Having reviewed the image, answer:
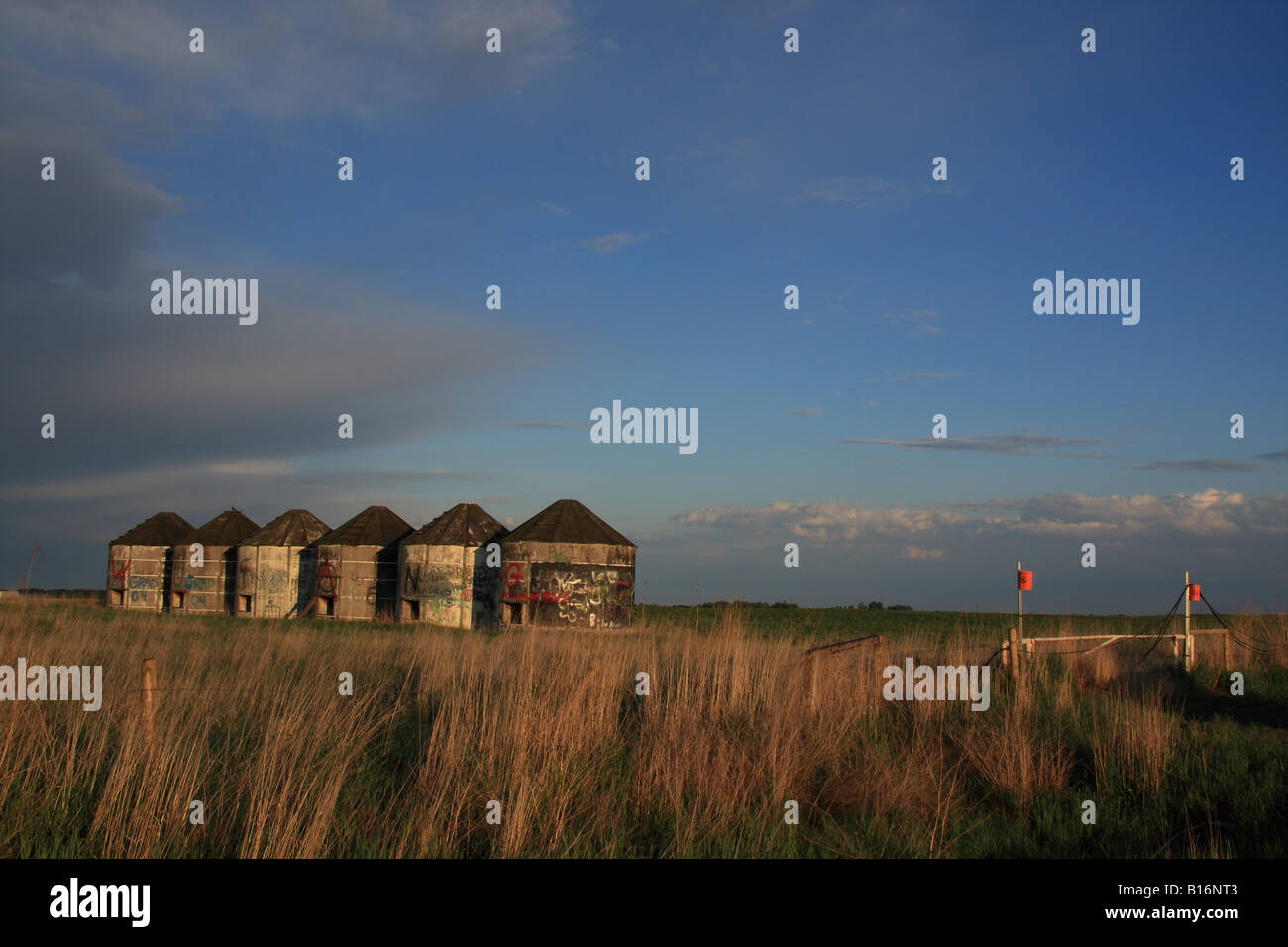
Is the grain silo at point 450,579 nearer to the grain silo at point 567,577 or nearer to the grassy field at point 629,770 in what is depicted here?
the grain silo at point 567,577

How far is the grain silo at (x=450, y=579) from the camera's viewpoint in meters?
32.0

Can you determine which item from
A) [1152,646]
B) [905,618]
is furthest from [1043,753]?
[905,618]

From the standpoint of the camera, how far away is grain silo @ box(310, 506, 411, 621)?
3517cm

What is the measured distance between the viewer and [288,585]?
38875mm

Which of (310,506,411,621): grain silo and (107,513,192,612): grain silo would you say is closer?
(310,506,411,621): grain silo

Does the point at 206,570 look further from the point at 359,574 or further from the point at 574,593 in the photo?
the point at 574,593

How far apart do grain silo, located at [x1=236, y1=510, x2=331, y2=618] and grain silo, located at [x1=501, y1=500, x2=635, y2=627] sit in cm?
1272

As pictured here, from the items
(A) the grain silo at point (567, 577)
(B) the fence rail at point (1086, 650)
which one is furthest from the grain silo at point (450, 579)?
(B) the fence rail at point (1086, 650)

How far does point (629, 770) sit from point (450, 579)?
85.9ft

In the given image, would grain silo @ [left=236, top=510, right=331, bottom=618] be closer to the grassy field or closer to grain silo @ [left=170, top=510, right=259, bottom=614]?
grain silo @ [left=170, top=510, right=259, bottom=614]

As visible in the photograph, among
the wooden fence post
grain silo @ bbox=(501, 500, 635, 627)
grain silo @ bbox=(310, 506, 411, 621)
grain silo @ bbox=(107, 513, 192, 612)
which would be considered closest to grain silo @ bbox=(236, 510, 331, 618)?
grain silo @ bbox=(310, 506, 411, 621)
